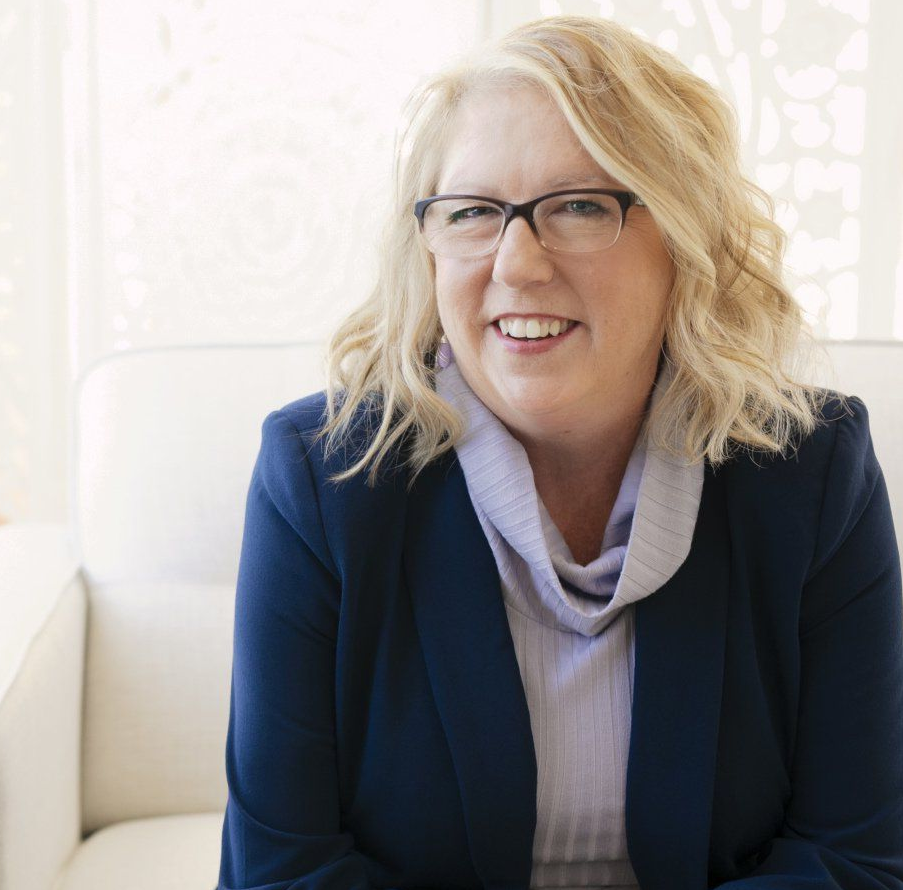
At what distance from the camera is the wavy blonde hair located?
1.06 metres

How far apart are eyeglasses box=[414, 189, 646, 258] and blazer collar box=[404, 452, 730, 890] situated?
1.05 feet

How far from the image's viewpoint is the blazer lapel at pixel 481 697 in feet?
3.61

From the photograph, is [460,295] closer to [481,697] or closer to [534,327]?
[534,327]

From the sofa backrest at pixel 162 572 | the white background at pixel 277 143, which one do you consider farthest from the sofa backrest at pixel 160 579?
the white background at pixel 277 143

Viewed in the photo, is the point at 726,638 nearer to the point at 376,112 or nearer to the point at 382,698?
the point at 382,698

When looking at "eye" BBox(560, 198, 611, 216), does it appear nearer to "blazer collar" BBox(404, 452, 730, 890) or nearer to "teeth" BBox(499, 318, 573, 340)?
"teeth" BBox(499, 318, 573, 340)

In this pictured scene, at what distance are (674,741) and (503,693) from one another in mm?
179

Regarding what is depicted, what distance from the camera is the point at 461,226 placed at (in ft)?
3.63

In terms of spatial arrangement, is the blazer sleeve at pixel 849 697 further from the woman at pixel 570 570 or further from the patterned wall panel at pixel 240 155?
the patterned wall panel at pixel 240 155

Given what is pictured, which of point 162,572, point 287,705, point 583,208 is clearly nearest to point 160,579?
point 162,572

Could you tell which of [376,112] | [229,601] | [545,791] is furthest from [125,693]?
[376,112]

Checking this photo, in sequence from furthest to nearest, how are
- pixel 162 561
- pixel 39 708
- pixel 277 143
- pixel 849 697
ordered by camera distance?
1. pixel 277 143
2. pixel 162 561
3. pixel 39 708
4. pixel 849 697

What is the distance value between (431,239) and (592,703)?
504mm

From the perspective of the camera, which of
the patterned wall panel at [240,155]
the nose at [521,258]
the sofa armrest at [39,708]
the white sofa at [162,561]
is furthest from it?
the patterned wall panel at [240,155]
